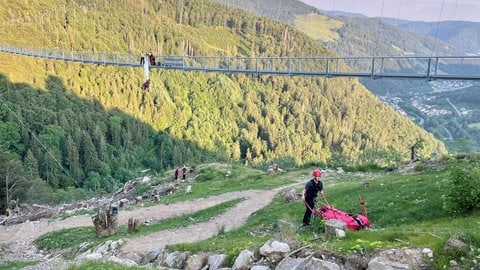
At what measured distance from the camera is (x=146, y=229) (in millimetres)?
22609

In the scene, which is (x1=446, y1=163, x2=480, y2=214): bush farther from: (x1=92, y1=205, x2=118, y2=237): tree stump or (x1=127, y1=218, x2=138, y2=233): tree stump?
(x1=92, y1=205, x2=118, y2=237): tree stump

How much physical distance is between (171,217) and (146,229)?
2870 mm

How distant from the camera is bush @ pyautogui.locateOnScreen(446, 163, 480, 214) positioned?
1261 cm

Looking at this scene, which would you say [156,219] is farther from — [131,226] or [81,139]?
[81,139]

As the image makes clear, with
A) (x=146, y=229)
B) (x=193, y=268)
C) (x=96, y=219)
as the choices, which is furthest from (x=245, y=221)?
(x=193, y=268)

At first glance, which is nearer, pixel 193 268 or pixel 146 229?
pixel 193 268

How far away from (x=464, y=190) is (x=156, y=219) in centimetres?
1730

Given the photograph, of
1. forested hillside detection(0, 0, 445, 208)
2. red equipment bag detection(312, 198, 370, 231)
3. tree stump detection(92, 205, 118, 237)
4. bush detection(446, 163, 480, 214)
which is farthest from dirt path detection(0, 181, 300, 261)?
forested hillside detection(0, 0, 445, 208)

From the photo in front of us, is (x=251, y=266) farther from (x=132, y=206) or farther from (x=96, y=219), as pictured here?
(x=132, y=206)

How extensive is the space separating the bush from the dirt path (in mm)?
9465

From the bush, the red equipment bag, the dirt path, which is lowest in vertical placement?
the dirt path

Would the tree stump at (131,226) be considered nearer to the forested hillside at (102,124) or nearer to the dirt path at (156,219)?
the dirt path at (156,219)

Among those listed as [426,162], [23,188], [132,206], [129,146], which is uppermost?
[426,162]

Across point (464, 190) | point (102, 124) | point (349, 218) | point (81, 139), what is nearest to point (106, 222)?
point (349, 218)
